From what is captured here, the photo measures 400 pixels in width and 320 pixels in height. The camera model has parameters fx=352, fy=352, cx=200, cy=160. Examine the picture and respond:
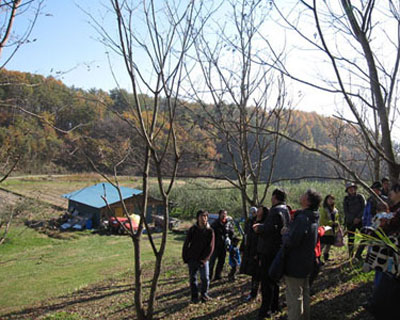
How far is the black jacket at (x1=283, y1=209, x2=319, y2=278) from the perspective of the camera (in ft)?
12.0

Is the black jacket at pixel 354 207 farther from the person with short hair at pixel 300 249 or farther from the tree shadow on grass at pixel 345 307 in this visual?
the person with short hair at pixel 300 249

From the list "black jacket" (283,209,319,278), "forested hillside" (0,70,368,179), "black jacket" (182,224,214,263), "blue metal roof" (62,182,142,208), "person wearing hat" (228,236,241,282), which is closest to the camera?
"black jacket" (283,209,319,278)

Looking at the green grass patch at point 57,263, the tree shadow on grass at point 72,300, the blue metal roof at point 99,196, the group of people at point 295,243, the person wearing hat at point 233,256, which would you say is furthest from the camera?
the blue metal roof at point 99,196

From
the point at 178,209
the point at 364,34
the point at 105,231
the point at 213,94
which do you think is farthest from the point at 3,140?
the point at 178,209

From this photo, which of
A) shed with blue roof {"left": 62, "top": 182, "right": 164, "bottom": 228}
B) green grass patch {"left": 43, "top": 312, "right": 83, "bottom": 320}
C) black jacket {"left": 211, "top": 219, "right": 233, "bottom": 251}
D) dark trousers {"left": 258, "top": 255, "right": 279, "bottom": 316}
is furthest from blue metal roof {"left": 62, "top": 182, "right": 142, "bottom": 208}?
dark trousers {"left": 258, "top": 255, "right": 279, "bottom": 316}

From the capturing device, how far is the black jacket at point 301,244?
3.64 metres

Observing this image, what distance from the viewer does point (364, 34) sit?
290 centimetres

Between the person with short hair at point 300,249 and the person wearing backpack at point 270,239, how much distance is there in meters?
0.58

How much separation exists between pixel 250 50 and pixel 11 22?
335 centimetres

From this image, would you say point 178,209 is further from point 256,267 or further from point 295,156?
point 256,267

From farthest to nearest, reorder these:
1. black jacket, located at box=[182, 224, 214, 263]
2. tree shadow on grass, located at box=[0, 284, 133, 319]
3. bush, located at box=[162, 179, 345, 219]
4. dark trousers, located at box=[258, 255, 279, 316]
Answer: bush, located at box=[162, 179, 345, 219] → tree shadow on grass, located at box=[0, 284, 133, 319] → black jacket, located at box=[182, 224, 214, 263] → dark trousers, located at box=[258, 255, 279, 316]

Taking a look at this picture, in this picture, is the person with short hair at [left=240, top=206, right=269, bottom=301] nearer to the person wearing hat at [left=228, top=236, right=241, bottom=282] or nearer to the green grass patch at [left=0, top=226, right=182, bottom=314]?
the person wearing hat at [left=228, top=236, right=241, bottom=282]

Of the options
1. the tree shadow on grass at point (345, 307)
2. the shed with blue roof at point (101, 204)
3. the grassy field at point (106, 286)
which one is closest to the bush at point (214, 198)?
the shed with blue roof at point (101, 204)

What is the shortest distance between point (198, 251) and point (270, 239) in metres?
1.72
